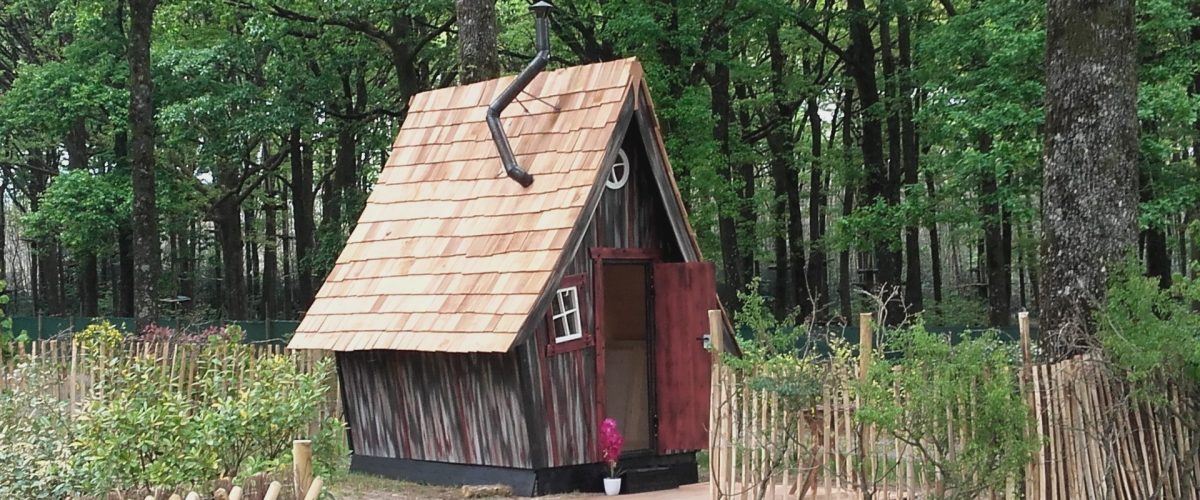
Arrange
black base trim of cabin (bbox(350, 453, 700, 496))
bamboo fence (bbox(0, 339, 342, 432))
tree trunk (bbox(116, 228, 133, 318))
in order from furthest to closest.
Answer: tree trunk (bbox(116, 228, 133, 318)) → bamboo fence (bbox(0, 339, 342, 432)) → black base trim of cabin (bbox(350, 453, 700, 496))

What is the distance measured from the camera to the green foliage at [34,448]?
23.3 ft

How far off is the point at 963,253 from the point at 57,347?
5298 cm

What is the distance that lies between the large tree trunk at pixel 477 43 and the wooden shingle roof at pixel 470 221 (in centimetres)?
190

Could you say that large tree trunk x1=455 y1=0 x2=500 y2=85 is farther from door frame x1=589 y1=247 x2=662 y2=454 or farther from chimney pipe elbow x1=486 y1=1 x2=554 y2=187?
door frame x1=589 y1=247 x2=662 y2=454

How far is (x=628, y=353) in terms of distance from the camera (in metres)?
13.0

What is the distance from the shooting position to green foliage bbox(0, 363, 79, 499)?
280 inches

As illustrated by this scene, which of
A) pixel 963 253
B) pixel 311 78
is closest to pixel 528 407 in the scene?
pixel 311 78

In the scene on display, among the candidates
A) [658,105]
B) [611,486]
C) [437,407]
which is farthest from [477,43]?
[658,105]

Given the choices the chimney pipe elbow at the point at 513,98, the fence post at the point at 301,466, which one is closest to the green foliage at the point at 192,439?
the fence post at the point at 301,466

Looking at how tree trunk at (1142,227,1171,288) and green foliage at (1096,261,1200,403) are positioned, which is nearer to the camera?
green foliage at (1096,261,1200,403)

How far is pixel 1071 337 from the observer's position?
855 cm

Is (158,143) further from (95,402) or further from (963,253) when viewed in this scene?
(963,253)

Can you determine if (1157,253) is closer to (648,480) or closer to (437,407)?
(648,480)

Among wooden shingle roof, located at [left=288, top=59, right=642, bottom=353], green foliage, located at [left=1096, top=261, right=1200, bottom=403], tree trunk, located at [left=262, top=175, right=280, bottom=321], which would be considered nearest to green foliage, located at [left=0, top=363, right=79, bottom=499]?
wooden shingle roof, located at [left=288, top=59, right=642, bottom=353]
